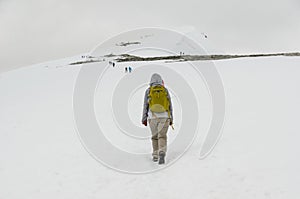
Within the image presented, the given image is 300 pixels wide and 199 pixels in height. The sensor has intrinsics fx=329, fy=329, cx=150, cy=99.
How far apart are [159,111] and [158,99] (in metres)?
0.31

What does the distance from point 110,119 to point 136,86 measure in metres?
8.62

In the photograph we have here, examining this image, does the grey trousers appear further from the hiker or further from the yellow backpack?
the yellow backpack

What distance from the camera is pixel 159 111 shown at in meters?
8.26

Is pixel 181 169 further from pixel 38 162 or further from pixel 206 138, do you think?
pixel 38 162

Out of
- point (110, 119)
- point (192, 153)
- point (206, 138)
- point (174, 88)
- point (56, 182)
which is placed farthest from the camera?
point (174, 88)

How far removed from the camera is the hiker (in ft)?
26.9

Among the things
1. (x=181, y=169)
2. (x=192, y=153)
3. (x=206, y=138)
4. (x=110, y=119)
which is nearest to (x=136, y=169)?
(x=181, y=169)

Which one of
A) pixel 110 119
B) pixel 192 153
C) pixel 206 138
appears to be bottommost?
pixel 192 153

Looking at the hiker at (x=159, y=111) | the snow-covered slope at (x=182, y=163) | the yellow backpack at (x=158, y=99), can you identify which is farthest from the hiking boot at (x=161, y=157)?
the yellow backpack at (x=158, y=99)

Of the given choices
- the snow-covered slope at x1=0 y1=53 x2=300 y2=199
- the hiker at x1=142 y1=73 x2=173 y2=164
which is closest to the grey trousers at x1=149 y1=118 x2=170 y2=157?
the hiker at x1=142 y1=73 x2=173 y2=164

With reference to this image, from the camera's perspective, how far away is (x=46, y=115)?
49.5ft

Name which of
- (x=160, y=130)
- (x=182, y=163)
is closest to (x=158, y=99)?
(x=160, y=130)

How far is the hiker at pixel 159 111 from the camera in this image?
26.9ft

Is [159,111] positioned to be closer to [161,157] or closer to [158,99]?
[158,99]
